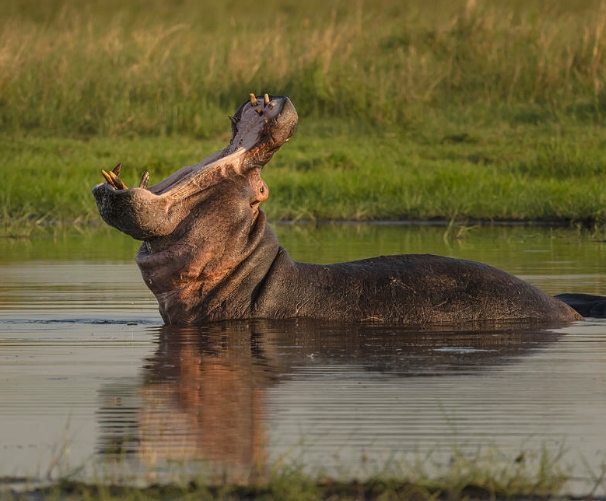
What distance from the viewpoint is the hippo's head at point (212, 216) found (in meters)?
7.02

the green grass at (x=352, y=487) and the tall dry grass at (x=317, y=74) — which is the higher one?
the tall dry grass at (x=317, y=74)

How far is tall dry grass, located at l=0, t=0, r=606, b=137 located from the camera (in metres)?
17.2

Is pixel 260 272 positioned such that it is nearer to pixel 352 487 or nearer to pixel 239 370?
pixel 239 370

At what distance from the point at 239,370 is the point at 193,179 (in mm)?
1490

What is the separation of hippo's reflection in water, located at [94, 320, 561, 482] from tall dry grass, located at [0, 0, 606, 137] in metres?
10.2

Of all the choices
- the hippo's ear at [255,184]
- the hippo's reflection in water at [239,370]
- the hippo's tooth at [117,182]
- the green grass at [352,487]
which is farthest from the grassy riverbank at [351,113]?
the green grass at [352,487]

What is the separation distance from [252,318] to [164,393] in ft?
6.47

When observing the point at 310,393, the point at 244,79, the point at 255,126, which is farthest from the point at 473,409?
the point at 244,79

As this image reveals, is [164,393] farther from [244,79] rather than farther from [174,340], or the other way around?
[244,79]

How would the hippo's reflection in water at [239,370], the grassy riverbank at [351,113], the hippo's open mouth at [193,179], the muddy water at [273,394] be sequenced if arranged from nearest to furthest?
the muddy water at [273,394], the hippo's reflection in water at [239,370], the hippo's open mouth at [193,179], the grassy riverbank at [351,113]

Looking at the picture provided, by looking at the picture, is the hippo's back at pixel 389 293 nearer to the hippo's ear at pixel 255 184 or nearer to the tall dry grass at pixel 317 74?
the hippo's ear at pixel 255 184

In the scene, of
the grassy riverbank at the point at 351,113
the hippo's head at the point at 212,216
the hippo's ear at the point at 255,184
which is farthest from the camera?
the grassy riverbank at the point at 351,113

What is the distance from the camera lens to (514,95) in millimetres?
18172

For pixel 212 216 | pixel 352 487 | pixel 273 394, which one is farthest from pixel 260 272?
pixel 352 487
